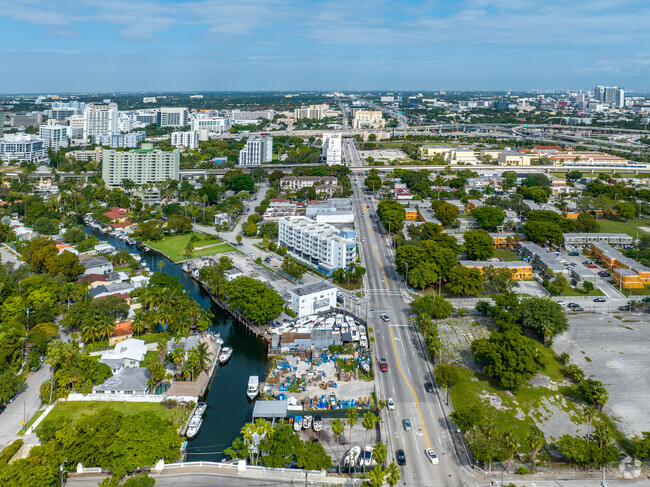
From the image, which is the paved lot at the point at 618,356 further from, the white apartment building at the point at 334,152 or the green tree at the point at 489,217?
the white apartment building at the point at 334,152

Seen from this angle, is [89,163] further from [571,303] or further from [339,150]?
[571,303]

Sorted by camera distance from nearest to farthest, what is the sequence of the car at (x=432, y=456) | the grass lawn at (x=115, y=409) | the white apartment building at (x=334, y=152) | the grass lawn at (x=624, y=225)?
1. the car at (x=432, y=456)
2. the grass lawn at (x=115, y=409)
3. the grass lawn at (x=624, y=225)
4. the white apartment building at (x=334, y=152)

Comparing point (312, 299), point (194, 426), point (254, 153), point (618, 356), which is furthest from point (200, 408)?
point (254, 153)

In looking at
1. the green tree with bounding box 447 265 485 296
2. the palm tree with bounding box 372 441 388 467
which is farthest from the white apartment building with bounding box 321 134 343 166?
the palm tree with bounding box 372 441 388 467

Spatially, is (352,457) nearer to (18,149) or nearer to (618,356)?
(618,356)

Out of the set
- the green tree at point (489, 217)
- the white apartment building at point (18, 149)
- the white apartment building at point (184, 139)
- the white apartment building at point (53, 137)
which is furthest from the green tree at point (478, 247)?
the white apartment building at point (53, 137)

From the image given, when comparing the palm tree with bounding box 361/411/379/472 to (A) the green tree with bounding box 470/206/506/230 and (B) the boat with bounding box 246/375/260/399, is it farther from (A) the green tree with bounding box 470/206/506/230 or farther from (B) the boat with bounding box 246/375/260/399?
(A) the green tree with bounding box 470/206/506/230
